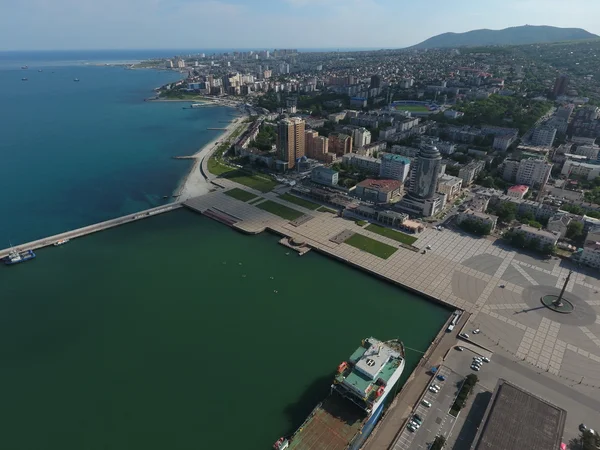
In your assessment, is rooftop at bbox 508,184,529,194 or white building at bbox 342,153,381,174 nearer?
rooftop at bbox 508,184,529,194

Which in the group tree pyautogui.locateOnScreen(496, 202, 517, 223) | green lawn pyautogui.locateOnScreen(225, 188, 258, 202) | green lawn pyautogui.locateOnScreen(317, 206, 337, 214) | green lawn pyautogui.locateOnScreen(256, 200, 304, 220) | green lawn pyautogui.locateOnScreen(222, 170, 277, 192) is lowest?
green lawn pyautogui.locateOnScreen(256, 200, 304, 220)

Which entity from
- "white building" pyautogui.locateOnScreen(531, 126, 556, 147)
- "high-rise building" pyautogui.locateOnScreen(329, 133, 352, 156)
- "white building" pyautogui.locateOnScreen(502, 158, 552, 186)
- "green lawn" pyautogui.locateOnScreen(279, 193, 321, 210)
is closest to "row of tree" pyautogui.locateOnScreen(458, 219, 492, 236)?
"green lawn" pyautogui.locateOnScreen(279, 193, 321, 210)

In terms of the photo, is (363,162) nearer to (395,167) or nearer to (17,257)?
(395,167)

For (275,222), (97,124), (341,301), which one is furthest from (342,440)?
(97,124)

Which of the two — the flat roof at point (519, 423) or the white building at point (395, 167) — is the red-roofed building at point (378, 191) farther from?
the flat roof at point (519, 423)

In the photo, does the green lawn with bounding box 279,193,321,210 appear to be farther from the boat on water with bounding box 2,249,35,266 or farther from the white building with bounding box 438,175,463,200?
the boat on water with bounding box 2,249,35,266

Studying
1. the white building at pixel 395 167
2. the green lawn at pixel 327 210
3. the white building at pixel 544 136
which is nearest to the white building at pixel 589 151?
the white building at pixel 544 136
